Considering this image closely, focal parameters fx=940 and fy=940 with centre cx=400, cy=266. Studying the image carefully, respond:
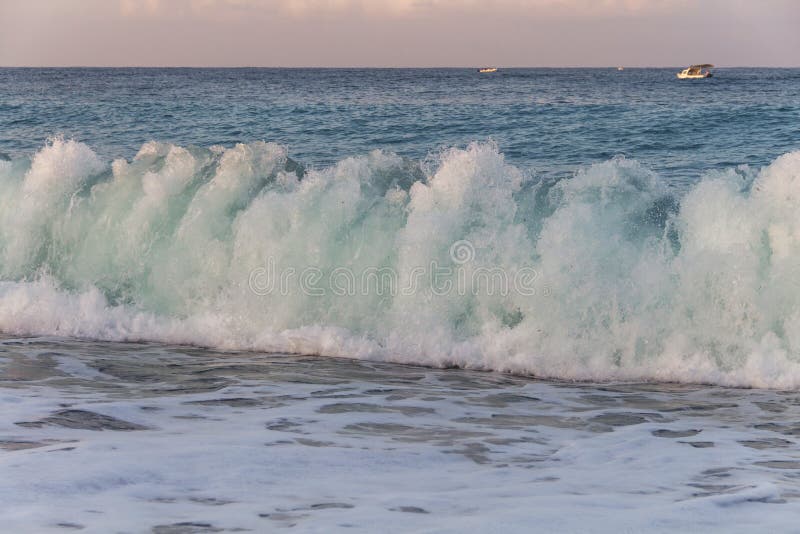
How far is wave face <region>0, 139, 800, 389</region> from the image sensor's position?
27.0 feet

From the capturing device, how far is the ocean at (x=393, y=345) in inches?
179

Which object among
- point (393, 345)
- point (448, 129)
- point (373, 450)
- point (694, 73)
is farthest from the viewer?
point (694, 73)

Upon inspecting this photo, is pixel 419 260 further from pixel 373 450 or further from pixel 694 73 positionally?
pixel 694 73

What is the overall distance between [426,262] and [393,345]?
4.02 feet

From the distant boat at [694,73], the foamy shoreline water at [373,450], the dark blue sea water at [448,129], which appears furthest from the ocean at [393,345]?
the distant boat at [694,73]

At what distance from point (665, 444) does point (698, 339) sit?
2659 mm

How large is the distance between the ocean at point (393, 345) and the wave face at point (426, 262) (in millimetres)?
27

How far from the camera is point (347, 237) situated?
10.1 m

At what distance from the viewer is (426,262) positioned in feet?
31.0

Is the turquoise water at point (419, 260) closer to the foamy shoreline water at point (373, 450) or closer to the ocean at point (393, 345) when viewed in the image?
the ocean at point (393, 345)

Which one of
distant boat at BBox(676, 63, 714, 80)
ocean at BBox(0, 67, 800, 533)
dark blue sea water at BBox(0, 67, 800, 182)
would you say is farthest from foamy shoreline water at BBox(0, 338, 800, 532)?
distant boat at BBox(676, 63, 714, 80)

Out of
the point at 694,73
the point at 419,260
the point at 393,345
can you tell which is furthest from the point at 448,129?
the point at 694,73

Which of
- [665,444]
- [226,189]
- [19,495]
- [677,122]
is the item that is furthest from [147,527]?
[677,122]

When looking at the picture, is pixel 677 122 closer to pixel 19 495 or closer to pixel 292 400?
pixel 292 400
